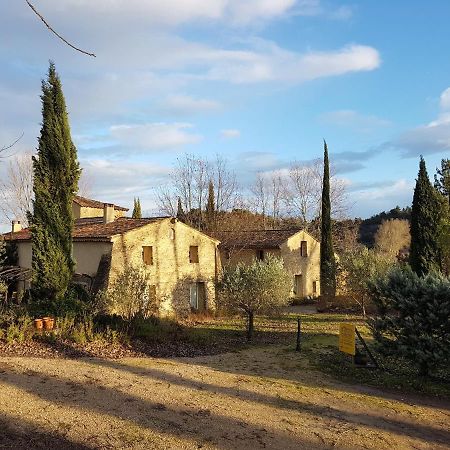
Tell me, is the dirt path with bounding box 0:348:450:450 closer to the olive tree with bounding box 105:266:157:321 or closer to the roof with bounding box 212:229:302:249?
the olive tree with bounding box 105:266:157:321

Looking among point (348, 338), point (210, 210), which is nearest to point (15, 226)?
point (210, 210)

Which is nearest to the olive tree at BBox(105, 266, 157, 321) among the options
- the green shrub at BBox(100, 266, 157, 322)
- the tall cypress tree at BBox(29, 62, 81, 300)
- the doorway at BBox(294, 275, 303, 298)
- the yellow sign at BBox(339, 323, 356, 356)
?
the green shrub at BBox(100, 266, 157, 322)

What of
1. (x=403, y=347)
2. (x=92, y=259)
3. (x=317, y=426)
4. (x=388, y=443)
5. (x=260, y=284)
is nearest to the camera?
(x=388, y=443)

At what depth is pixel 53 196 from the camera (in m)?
17.2

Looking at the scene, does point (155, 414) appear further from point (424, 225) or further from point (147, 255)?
point (424, 225)

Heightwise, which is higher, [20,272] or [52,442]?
[20,272]

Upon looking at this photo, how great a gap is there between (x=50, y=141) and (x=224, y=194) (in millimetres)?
20167

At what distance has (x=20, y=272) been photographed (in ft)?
74.6

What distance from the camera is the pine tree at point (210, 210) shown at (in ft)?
117

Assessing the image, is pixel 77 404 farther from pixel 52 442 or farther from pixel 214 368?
pixel 214 368

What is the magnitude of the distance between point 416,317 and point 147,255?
14882 millimetres

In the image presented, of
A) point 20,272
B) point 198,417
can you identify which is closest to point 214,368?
point 198,417

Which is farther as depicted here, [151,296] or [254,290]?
[151,296]

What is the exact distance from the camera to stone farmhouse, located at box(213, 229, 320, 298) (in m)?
32.5
